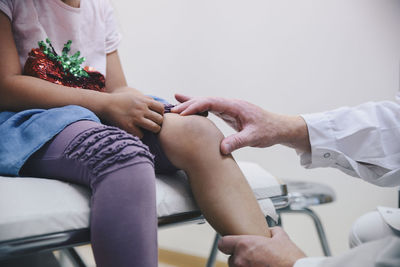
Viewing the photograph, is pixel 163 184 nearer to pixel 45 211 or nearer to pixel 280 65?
pixel 45 211

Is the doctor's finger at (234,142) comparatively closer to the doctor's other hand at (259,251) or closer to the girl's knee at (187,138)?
the girl's knee at (187,138)

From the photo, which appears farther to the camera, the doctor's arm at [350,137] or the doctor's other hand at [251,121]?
the doctor's arm at [350,137]

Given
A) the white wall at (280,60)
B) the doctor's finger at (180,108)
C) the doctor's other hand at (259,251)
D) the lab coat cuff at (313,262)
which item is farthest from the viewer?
the white wall at (280,60)

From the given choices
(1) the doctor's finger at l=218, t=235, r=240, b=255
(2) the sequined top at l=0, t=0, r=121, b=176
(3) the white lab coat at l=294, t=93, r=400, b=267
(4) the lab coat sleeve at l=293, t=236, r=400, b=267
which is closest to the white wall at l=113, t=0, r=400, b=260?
(3) the white lab coat at l=294, t=93, r=400, b=267

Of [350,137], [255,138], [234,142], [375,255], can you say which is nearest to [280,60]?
[350,137]

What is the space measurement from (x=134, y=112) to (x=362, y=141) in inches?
21.1

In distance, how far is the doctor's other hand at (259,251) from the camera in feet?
1.79

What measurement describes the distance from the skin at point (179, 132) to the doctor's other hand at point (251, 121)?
0.17 ft

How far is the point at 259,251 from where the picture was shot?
550 millimetres

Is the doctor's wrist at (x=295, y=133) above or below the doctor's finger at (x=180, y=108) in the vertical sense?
below

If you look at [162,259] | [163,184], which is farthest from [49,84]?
[162,259]

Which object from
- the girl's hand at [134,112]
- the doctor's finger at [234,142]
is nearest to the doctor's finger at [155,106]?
the girl's hand at [134,112]

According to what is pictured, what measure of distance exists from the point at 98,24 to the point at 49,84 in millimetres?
307

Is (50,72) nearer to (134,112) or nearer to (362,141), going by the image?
(134,112)
